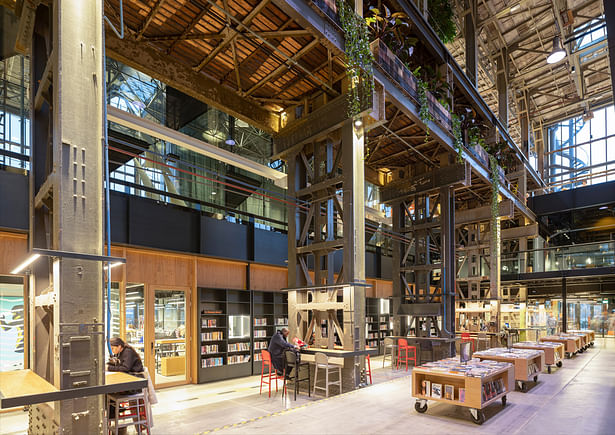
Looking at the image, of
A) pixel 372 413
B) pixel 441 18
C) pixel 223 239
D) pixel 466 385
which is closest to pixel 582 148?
pixel 441 18

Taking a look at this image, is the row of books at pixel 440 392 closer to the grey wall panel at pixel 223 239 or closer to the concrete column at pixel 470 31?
the grey wall panel at pixel 223 239

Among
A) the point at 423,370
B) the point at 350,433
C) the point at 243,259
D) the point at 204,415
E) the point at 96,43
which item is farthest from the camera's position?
the point at 243,259

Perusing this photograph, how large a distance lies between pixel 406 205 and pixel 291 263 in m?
5.91

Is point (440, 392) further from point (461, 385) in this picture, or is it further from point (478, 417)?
point (478, 417)

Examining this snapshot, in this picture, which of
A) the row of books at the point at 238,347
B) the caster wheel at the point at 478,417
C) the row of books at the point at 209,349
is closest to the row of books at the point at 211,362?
the row of books at the point at 209,349

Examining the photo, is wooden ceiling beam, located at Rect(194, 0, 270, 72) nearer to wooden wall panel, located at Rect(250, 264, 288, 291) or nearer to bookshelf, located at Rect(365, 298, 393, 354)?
wooden wall panel, located at Rect(250, 264, 288, 291)

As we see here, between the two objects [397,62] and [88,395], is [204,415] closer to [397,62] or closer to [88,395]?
[88,395]

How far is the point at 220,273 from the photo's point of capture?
34.7 feet

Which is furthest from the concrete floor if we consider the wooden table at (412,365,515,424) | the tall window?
the tall window

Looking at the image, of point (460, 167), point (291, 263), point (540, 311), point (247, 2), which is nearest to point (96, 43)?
point (247, 2)

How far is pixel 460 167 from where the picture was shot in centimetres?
1177

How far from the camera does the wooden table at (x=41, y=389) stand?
3.38m

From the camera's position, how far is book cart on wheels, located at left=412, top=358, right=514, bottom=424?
5.53 metres

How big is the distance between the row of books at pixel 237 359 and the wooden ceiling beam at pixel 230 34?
682 cm
